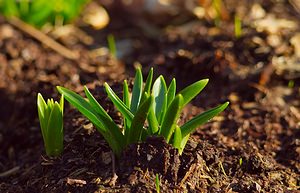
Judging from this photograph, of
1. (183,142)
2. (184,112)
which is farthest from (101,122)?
(184,112)

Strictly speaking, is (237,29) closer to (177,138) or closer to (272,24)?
(272,24)

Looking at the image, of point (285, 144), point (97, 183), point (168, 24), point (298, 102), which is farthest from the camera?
point (168, 24)

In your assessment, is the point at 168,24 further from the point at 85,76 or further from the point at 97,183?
the point at 97,183

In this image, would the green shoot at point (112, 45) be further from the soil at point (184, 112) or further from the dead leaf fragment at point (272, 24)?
the dead leaf fragment at point (272, 24)

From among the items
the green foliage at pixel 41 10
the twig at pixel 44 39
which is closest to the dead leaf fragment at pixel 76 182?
the twig at pixel 44 39

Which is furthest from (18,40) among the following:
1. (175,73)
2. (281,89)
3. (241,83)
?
(281,89)

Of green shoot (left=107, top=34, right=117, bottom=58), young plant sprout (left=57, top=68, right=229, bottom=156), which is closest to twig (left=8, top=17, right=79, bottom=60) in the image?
green shoot (left=107, top=34, right=117, bottom=58)
